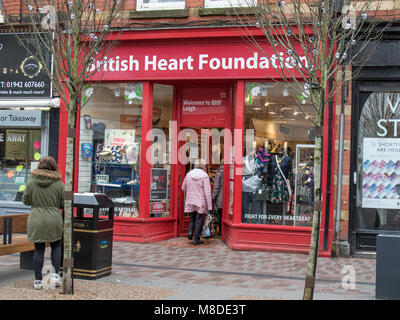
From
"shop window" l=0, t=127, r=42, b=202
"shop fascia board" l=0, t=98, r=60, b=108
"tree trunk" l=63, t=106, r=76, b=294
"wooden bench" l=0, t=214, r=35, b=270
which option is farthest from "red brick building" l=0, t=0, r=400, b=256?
"wooden bench" l=0, t=214, r=35, b=270

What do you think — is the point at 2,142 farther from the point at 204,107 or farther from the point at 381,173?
the point at 381,173

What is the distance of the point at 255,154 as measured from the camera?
35.0ft

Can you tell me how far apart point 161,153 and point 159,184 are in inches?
27.0

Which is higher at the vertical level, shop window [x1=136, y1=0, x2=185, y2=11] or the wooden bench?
shop window [x1=136, y1=0, x2=185, y2=11]

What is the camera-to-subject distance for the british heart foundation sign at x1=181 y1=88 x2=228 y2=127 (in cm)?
1135

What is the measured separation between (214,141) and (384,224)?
157 inches

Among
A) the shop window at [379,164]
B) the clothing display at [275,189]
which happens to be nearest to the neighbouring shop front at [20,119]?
the clothing display at [275,189]

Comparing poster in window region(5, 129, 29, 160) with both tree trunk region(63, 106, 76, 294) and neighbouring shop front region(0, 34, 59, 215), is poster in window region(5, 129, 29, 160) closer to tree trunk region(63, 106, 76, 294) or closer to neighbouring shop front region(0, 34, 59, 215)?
neighbouring shop front region(0, 34, 59, 215)

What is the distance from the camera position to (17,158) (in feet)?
39.9

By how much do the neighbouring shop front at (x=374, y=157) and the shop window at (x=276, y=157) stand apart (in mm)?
878

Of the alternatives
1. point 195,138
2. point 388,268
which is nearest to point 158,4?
point 195,138

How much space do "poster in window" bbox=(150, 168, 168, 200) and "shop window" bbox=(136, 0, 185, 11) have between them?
3.42 meters
